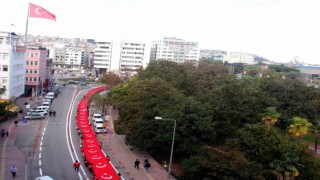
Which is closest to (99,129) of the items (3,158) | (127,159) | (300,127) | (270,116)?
(127,159)

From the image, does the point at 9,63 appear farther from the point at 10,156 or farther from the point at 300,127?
the point at 300,127

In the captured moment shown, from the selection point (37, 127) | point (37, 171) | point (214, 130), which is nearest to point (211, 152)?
point (214, 130)

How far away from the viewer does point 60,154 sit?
32750mm

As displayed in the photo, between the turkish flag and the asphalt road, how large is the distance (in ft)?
45.0

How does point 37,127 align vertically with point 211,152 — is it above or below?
below

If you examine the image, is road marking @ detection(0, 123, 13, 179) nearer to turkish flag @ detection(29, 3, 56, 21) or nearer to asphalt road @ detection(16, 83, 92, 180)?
asphalt road @ detection(16, 83, 92, 180)

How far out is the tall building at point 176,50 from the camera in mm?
156375

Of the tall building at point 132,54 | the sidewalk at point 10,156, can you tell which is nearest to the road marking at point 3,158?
the sidewalk at point 10,156

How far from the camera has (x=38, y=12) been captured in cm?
4172

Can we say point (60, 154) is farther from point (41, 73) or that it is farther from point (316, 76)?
point (316, 76)

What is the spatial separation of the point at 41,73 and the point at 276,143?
5799cm

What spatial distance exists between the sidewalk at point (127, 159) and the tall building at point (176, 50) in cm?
11586

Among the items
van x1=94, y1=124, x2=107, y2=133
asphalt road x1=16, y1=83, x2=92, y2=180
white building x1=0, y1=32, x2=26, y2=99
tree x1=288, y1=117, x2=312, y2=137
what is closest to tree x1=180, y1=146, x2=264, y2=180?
asphalt road x1=16, y1=83, x2=92, y2=180

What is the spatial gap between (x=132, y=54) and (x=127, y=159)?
97.6 meters
